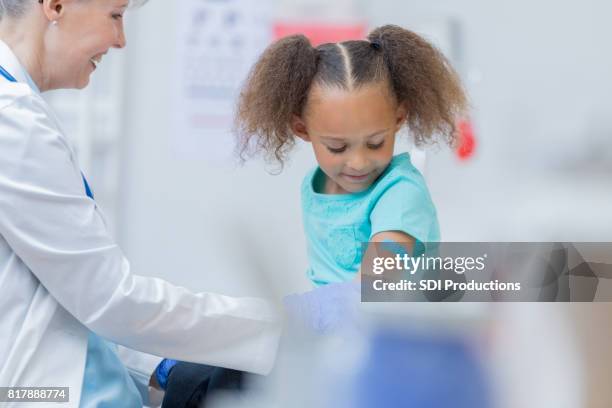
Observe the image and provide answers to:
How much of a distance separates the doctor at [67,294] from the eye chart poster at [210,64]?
1.35 metres

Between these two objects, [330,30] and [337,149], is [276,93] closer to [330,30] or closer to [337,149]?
[337,149]

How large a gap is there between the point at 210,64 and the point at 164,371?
1.39m

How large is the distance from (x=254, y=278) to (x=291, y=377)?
0.22 feet

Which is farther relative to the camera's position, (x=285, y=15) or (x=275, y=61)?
(x=285, y=15)

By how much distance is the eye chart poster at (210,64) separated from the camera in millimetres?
2242

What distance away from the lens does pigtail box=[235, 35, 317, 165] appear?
96cm

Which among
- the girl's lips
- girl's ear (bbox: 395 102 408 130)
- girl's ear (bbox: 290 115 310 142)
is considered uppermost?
girl's ear (bbox: 395 102 408 130)

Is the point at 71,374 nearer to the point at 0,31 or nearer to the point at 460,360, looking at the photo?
the point at 0,31

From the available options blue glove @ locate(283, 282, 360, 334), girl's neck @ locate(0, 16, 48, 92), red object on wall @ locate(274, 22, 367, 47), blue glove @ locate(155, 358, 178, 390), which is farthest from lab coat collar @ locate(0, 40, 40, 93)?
red object on wall @ locate(274, 22, 367, 47)

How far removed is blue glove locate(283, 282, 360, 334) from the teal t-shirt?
0.85 feet

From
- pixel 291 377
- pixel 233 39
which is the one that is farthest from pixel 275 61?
pixel 233 39

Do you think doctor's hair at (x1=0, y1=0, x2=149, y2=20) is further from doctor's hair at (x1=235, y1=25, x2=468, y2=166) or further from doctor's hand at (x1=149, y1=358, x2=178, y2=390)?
doctor's hand at (x1=149, y1=358, x2=178, y2=390)

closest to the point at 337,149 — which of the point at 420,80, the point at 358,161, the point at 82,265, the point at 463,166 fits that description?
the point at 358,161

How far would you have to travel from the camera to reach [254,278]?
494 mm
